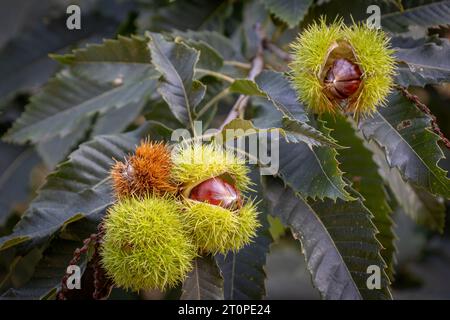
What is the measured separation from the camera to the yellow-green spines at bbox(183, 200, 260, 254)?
1012 millimetres

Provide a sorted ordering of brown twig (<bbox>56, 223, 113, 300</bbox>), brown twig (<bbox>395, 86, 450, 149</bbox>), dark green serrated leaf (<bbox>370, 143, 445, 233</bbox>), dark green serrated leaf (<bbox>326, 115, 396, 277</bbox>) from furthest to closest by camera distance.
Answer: dark green serrated leaf (<bbox>370, 143, 445, 233</bbox>) < dark green serrated leaf (<bbox>326, 115, 396, 277</bbox>) < brown twig (<bbox>395, 86, 450, 149</bbox>) < brown twig (<bbox>56, 223, 113, 300</bbox>)

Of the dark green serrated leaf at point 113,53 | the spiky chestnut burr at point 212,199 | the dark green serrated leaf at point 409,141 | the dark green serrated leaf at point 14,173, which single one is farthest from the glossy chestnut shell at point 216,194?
the dark green serrated leaf at point 14,173

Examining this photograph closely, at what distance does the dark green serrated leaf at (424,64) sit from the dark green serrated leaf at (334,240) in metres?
0.28

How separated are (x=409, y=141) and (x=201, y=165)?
425 millimetres

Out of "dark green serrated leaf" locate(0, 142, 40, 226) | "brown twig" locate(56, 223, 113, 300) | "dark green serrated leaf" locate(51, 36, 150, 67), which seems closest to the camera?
"brown twig" locate(56, 223, 113, 300)

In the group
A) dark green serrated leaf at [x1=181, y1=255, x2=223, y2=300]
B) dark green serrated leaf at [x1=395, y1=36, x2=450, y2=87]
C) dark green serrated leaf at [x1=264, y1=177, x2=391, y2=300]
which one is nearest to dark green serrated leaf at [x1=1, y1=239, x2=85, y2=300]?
dark green serrated leaf at [x1=181, y1=255, x2=223, y2=300]

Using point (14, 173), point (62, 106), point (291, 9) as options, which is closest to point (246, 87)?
point (291, 9)

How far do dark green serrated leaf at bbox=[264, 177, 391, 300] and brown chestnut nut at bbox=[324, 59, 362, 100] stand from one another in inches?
9.4

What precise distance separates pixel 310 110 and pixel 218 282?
14.5 inches

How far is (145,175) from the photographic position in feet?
3.42

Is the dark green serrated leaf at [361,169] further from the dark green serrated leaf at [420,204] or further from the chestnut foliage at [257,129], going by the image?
the dark green serrated leaf at [420,204]

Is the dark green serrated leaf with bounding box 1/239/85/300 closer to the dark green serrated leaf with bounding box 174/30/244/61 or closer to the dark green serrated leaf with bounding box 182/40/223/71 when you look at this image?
the dark green serrated leaf with bounding box 182/40/223/71

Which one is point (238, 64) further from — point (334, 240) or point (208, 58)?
point (334, 240)
